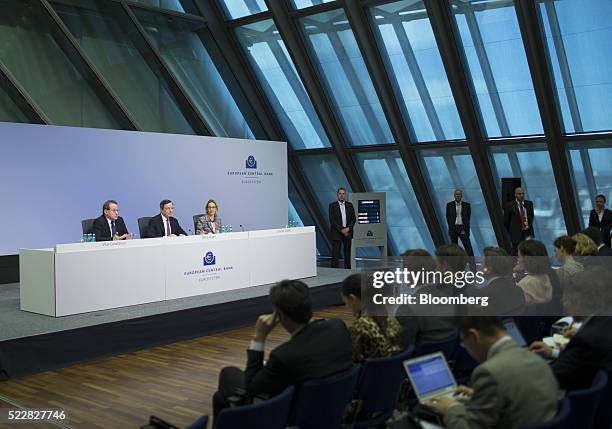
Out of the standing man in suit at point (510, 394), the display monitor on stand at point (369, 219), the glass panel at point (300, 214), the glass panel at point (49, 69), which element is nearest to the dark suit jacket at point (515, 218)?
the display monitor on stand at point (369, 219)

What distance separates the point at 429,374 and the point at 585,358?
75 cm

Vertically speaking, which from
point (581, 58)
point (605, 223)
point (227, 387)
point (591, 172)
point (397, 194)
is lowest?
point (227, 387)

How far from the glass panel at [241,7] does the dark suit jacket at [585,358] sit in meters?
9.40

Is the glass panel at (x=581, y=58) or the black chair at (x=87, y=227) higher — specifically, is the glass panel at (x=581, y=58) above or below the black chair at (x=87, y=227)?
above

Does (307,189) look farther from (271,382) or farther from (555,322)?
(271,382)

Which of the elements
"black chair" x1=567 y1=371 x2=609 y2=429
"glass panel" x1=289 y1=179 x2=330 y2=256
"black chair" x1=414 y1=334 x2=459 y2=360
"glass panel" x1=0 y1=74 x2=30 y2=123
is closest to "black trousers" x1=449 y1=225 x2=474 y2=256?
"glass panel" x1=289 y1=179 x2=330 y2=256

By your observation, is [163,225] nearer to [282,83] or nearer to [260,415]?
[282,83]

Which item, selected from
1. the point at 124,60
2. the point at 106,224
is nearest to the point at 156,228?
the point at 106,224

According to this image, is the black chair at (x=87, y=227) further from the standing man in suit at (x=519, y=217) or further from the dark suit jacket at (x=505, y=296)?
the standing man in suit at (x=519, y=217)

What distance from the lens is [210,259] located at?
7.70 meters

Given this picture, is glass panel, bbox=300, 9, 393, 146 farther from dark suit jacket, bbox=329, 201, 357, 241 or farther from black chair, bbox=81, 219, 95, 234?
black chair, bbox=81, 219, 95, 234

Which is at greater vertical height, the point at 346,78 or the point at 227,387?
the point at 346,78

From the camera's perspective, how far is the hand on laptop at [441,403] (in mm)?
2539

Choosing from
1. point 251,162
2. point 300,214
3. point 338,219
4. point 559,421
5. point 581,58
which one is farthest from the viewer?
point 300,214
